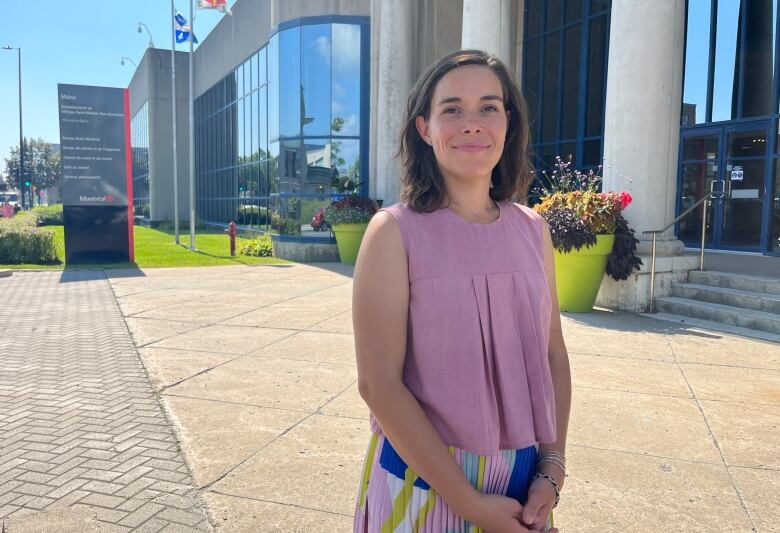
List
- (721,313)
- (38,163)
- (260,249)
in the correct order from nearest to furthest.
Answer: (721,313) → (260,249) → (38,163)

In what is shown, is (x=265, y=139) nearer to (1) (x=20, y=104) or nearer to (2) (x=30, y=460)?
(2) (x=30, y=460)

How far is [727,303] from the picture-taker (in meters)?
8.47

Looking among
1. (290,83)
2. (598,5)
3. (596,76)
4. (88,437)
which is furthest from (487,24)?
(88,437)

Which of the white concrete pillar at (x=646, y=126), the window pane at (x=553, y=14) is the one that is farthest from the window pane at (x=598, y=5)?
the white concrete pillar at (x=646, y=126)

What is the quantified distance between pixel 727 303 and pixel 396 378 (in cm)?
829

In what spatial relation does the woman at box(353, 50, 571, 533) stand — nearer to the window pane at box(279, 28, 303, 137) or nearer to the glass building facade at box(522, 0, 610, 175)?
the glass building facade at box(522, 0, 610, 175)

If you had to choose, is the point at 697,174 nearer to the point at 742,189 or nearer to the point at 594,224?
the point at 742,189

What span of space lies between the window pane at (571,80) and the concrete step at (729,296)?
30.0 ft

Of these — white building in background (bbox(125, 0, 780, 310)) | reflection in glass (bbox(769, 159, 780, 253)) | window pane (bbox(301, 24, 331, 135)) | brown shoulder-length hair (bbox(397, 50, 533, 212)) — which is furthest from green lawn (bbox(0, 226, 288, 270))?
brown shoulder-length hair (bbox(397, 50, 533, 212))

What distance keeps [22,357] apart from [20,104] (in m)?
58.8

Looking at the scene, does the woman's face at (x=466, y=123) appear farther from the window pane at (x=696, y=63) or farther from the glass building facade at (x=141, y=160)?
the glass building facade at (x=141, y=160)

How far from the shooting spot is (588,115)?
1675cm

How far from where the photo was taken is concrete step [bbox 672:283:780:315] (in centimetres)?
788

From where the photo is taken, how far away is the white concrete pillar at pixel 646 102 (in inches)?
355
